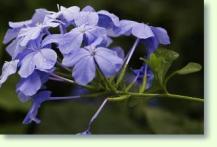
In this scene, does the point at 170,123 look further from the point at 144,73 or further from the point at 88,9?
the point at 88,9

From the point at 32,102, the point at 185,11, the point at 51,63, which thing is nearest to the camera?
the point at 51,63

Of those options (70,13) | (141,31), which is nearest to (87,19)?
(70,13)

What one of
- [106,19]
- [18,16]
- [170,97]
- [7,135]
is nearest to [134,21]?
[106,19]

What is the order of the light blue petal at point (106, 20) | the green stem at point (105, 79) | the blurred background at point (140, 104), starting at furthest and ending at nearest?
the blurred background at point (140, 104) → the light blue petal at point (106, 20) → the green stem at point (105, 79)

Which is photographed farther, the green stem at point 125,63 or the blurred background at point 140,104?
the blurred background at point 140,104

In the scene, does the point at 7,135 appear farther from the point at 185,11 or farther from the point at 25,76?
the point at 185,11

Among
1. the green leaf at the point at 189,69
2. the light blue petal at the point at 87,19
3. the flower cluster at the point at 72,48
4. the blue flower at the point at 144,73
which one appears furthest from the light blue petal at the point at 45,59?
the green leaf at the point at 189,69

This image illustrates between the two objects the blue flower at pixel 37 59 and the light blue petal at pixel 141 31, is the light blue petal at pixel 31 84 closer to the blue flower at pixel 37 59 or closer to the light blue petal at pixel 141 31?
the blue flower at pixel 37 59
